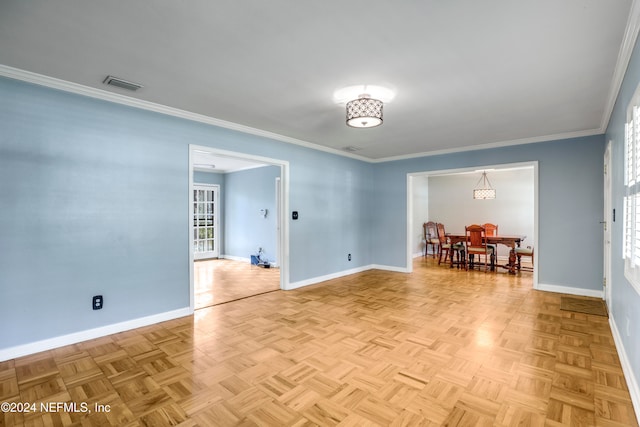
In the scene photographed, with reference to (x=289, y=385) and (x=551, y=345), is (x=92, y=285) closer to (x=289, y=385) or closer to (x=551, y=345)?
(x=289, y=385)

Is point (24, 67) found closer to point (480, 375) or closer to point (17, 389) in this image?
point (17, 389)

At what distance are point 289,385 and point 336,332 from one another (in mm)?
1004

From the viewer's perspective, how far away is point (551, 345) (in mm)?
2736

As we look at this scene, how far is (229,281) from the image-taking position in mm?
5391

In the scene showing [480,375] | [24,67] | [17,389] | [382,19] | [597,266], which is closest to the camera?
[382,19]

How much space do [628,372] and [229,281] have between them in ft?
16.1

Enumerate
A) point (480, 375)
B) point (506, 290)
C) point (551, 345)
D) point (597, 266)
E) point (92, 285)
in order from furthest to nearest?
point (506, 290) < point (597, 266) < point (92, 285) < point (551, 345) < point (480, 375)

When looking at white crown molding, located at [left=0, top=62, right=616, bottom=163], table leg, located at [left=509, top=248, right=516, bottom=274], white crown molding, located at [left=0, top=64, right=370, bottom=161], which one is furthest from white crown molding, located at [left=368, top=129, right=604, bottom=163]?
white crown molding, located at [left=0, top=64, right=370, bottom=161]

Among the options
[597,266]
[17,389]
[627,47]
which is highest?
[627,47]

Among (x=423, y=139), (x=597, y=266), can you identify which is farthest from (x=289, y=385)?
(x=597, y=266)

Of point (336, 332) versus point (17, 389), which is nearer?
point (17, 389)

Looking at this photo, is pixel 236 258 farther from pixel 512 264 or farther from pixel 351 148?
pixel 512 264

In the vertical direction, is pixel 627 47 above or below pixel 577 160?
above

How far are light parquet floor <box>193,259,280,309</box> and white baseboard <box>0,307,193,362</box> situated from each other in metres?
0.49
